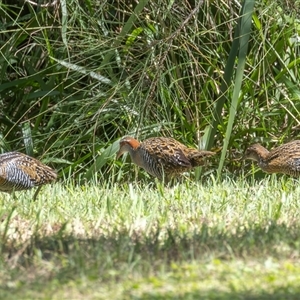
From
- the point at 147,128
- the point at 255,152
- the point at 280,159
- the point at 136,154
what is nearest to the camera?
the point at 280,159

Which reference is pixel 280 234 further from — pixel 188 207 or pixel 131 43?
pixel 131 43

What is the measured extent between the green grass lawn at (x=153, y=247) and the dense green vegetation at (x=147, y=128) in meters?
0.02

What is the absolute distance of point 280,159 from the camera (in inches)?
398

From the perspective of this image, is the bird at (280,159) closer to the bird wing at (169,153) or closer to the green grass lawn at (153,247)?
the bird wing at (169,153)

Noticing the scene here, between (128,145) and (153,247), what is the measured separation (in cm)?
461

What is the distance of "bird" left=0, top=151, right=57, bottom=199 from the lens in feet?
28.7

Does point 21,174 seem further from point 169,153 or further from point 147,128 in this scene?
point 147,128

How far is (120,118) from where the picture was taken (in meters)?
10.9

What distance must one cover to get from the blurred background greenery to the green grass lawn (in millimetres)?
2402

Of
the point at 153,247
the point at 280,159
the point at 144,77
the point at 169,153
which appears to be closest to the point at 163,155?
the point at 169,153

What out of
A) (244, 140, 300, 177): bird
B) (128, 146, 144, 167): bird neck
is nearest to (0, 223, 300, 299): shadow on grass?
(244, 140, 300, 177): bird

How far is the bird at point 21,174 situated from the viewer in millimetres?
8742

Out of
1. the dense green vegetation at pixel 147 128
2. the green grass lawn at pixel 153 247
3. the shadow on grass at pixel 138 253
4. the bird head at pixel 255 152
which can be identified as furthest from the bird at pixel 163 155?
the shadow on grass at pixel 138 253

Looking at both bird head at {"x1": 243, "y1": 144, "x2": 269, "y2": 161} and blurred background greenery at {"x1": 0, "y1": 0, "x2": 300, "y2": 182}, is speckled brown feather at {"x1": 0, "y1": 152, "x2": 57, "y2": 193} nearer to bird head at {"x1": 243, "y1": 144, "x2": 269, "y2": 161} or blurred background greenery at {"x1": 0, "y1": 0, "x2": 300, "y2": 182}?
blurred background greenery at {"x1": 0, "y1": 0, "x2": 300, "y2": 182}
